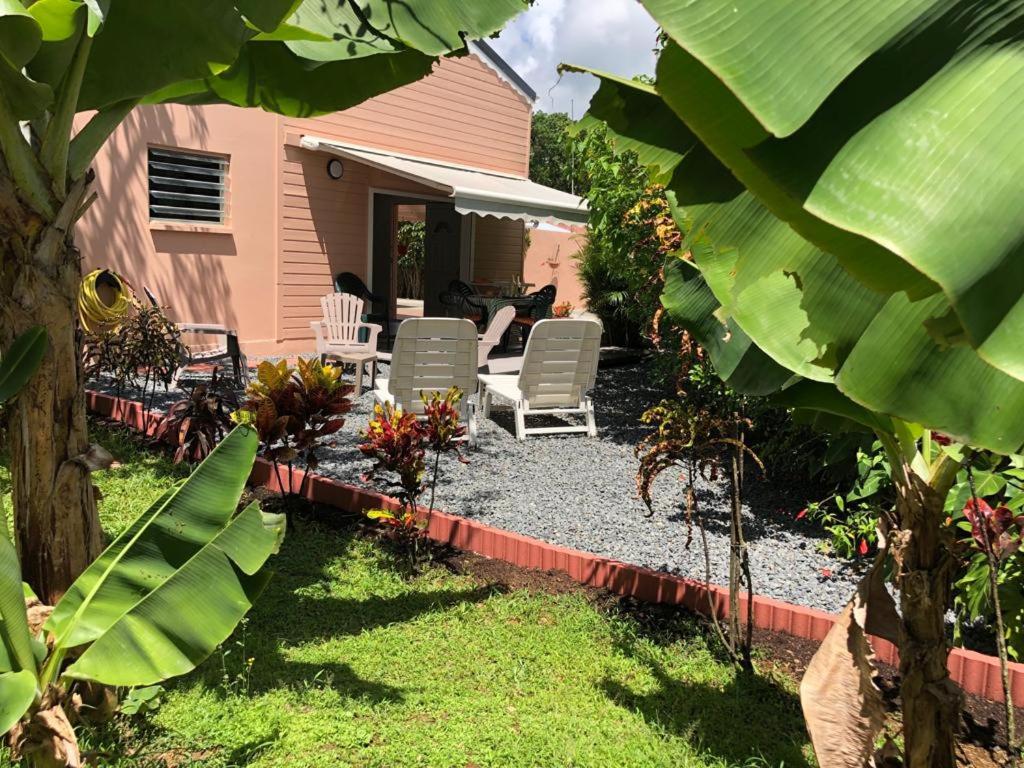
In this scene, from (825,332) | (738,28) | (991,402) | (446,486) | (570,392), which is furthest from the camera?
(570,392)

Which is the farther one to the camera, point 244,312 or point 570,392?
point 244,312

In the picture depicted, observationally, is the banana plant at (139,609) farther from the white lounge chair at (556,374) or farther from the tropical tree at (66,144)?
the white lounge chair at (556,374)

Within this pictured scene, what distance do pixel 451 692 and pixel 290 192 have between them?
33.3 feet

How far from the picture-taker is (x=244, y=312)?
37.1 feet

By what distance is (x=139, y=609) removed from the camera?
2217mm

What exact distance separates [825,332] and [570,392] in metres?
6.46

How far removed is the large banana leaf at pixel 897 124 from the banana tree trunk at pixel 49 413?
2.39m

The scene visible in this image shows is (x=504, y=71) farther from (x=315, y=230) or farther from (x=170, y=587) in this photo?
(x=170, y=587)

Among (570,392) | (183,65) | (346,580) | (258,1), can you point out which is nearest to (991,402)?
(258,1)

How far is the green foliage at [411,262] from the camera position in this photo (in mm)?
27281

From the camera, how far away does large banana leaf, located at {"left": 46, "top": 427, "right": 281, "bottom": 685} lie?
2.18 m

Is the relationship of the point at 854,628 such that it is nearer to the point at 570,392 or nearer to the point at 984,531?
the point at 984,531

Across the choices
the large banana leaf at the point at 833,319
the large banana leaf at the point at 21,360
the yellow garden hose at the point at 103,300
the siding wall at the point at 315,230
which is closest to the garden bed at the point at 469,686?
the large banana leaf at the point at 21,360

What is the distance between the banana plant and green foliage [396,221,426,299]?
25.2 meters
